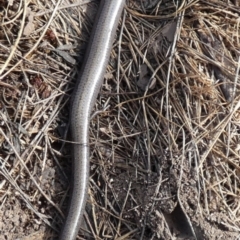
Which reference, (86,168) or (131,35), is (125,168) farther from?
(131,35)

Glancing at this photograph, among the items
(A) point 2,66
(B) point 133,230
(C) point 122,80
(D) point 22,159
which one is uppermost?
(A) point 2,66

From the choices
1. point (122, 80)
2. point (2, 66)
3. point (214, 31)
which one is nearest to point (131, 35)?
point (122, 80)

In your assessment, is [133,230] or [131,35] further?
[131,35]

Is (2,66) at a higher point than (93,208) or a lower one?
higher
